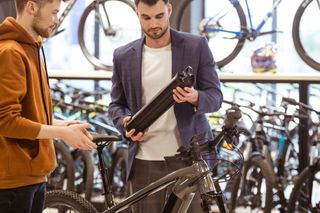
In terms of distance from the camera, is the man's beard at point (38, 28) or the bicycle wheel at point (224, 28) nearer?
the man's beard at point (38, 28)

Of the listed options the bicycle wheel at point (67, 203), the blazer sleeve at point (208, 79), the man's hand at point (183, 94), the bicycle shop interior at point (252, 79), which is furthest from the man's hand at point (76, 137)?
the bicycle shop interior at point (252, 79)

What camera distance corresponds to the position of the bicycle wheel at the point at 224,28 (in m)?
4.66

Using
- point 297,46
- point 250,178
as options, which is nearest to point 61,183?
point 250,178

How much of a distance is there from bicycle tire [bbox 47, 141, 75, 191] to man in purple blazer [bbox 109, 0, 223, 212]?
6.37ft

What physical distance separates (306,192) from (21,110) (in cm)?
251

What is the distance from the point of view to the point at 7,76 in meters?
2.21

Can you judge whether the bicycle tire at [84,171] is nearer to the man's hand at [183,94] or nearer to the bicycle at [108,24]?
the bicycle at [108,24]

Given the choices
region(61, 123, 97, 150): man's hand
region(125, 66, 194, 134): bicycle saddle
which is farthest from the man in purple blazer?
region(61, 123, 97, 150): man's hand

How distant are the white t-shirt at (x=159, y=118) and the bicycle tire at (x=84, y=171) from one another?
1969 mm

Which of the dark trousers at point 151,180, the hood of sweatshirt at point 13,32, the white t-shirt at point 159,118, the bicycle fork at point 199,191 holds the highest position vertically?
the hood of sweatshirt at point 13,32

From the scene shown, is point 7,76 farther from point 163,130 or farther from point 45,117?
point 163,130

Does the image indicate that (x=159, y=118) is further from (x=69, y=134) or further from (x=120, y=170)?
(x=120, y=170)

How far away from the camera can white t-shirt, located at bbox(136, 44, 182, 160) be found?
9.14 ft

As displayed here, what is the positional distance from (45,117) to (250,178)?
7.58 feet
